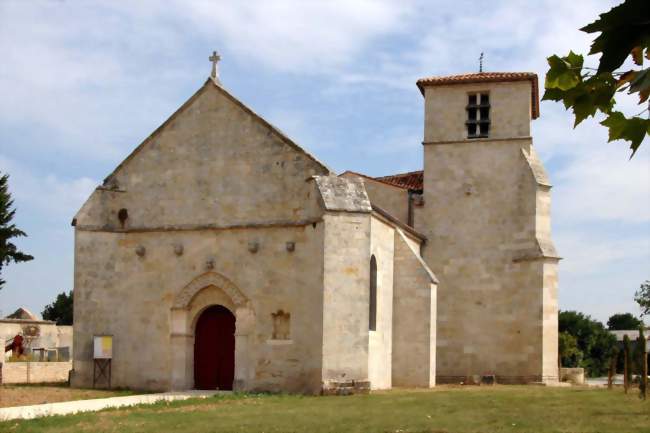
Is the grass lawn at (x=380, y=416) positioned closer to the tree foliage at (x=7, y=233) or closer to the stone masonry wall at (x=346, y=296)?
the stone masonry wall at (x=346, y=296)

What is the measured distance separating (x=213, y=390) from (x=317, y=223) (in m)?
5.67

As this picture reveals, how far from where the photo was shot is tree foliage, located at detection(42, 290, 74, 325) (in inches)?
3110

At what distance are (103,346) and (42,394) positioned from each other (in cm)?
297

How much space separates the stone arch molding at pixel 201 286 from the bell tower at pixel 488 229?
8.27 m

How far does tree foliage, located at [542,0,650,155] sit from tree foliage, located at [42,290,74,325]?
79978 mm

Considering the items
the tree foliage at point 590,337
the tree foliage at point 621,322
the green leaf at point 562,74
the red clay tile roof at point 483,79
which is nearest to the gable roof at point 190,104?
the red clay tile roof at point 483,79

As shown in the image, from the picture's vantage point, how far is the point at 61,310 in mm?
79438

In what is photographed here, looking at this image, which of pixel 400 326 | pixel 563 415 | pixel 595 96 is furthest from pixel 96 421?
pixel 595 96

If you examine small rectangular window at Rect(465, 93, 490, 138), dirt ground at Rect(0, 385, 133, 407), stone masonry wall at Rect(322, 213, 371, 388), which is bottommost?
dirt ground at Rect(0, 385, 133, 407)

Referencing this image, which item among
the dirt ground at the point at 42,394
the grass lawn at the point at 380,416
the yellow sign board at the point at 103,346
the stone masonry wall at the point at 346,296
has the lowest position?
the dirt ground at the point at 42,394

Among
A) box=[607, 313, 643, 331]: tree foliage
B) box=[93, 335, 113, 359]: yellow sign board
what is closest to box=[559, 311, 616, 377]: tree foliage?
box=[607, 313, 643, 331]: tree foliage

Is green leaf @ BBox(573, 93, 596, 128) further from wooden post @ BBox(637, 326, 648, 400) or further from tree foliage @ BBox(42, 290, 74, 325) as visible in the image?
tree foliage @ BBox(42, 290, 74, 325)

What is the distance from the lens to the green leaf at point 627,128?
9.35ft

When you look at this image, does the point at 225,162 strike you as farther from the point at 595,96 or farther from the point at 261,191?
the point at 595,96
